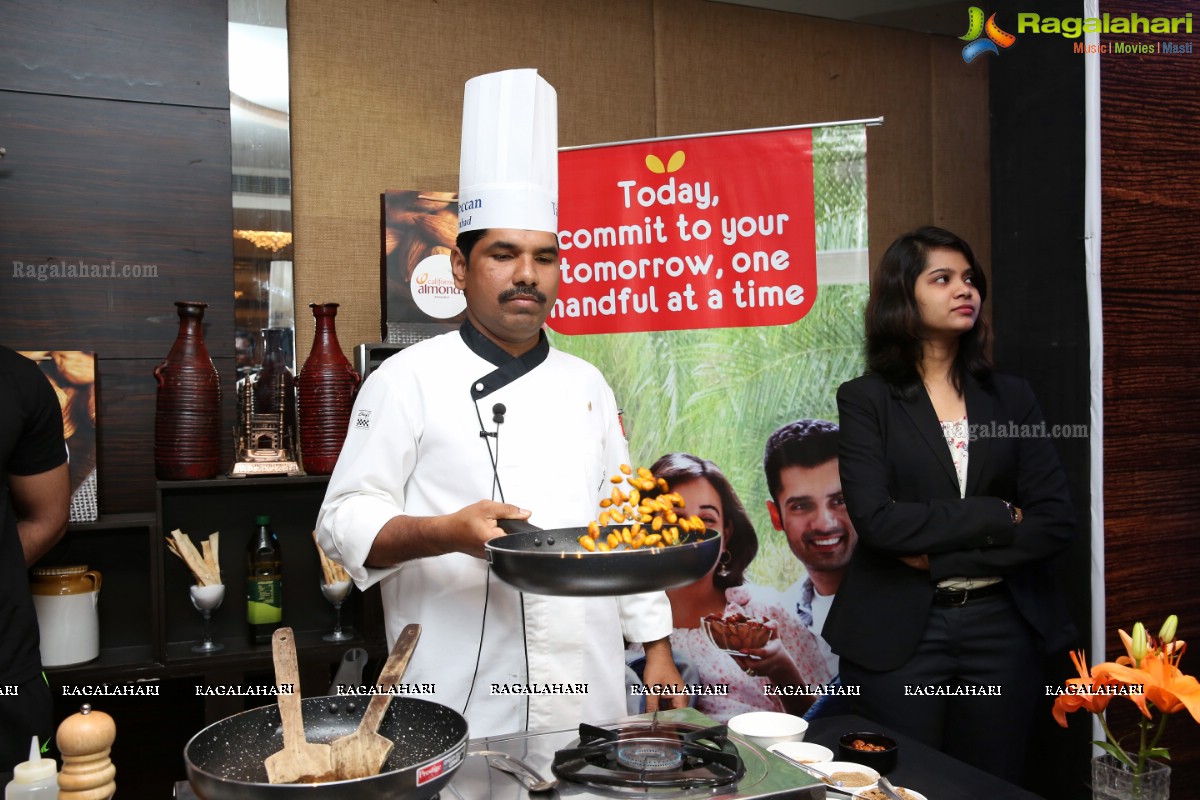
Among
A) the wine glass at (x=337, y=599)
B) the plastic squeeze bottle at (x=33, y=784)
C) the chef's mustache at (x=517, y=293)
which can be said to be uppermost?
the chef's mustache at (x=517, y=293)

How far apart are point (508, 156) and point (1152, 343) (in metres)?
2.04

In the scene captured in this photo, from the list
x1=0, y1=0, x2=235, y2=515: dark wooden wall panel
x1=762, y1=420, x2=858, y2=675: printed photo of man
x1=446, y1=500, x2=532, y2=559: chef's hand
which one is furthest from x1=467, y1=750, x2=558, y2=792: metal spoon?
x1=0, y1=0, x2=235, y2=515: dark wooden wall panel

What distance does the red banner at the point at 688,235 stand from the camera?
2834 mm

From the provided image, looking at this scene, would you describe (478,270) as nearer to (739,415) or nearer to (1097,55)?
(739,415)

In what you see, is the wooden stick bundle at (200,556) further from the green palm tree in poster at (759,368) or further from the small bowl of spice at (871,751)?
the small bowl of spice at (871,751)

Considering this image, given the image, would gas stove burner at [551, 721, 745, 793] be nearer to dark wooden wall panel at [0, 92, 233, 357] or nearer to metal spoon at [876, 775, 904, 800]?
metal spoon at [876, 775, 904, 800]

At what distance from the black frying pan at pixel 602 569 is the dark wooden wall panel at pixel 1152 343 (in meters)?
2.00

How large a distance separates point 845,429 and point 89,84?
2.42 metres

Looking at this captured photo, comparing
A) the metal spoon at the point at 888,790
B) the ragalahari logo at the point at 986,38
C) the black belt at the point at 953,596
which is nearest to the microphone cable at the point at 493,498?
the metal spoon at the point at 888,790

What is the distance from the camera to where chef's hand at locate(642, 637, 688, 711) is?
159cm

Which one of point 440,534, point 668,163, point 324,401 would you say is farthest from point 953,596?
point 324,401

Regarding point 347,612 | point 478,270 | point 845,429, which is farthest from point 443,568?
point 347,612

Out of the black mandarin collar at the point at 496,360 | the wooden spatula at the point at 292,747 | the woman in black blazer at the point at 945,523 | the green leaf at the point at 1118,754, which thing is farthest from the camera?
the woman in black blazer at the point at 945,523

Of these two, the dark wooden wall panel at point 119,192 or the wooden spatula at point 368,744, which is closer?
the wooden spatula at point 368,744
